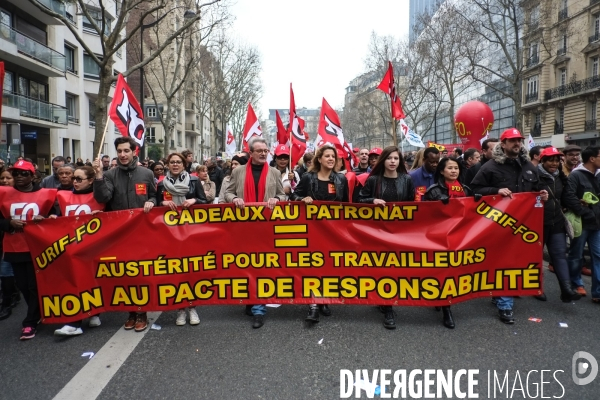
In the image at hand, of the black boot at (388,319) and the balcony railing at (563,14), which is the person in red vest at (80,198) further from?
the balcony railing at (563,14)

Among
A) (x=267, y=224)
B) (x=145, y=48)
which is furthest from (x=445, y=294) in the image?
(x=145, y=48)

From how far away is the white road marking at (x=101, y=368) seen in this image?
3211 millimetres

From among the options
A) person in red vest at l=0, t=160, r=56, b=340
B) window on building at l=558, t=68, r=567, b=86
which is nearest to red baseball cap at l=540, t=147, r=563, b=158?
person in red vest at l=0, t=160, r=56, b=340

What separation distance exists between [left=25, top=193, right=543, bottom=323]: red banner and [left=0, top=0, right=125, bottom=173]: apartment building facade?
1740 cm

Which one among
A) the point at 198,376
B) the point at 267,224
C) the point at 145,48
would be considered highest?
the point at 145,48

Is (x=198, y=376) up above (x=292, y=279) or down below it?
below

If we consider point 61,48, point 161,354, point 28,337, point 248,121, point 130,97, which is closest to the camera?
point 161,354

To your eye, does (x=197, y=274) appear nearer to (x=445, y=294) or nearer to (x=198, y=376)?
(x=198, y=376)

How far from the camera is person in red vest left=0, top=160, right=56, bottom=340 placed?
176 inches

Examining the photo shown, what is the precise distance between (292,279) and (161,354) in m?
1.44

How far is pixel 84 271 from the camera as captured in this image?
14.6 feet

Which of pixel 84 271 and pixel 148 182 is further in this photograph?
pixel 148 182

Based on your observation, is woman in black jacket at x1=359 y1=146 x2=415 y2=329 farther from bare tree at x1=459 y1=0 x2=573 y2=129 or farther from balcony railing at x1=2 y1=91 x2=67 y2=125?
bare tree at x1=459 y1=0 x2=573 y2=129

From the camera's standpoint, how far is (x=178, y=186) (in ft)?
16.2
